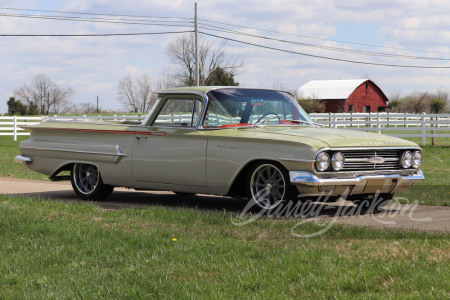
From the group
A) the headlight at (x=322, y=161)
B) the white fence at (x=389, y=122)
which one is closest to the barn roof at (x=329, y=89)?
the white fence at (x=389, y=122)

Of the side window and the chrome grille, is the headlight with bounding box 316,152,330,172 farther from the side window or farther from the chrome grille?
the side window

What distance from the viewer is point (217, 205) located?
10.4 metres

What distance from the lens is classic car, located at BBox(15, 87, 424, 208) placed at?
28.7ft

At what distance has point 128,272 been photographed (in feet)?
19.4

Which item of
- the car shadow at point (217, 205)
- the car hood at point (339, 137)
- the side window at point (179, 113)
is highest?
the side window at point (179, 113)

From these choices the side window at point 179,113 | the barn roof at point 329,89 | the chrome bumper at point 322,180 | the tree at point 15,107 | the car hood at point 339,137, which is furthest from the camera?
the tree at point 15,107

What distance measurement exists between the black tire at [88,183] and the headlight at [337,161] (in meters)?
3.78

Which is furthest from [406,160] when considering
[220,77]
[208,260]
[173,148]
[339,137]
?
[220,77]

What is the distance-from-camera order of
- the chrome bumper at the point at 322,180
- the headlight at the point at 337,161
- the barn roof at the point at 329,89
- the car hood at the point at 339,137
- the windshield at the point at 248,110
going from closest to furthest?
the chrome bumper at the point at 322,180 < the headlight at the point at 337,161 < the car hood at the point at 339,137 < the windshield at the point at 248,110 < the barn roof at the point at 329,89

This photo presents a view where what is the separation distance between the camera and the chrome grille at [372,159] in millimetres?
8867

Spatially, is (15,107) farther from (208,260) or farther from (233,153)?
(208,260)

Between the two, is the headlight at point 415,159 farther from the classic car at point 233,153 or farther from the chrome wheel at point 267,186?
the chrome wheel at point 267,186

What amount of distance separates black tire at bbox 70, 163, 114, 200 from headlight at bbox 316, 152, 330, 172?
145 inches

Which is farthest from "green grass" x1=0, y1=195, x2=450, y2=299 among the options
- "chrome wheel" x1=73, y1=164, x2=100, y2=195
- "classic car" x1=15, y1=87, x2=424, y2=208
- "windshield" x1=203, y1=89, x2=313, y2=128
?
"chrome wheel" x1=73, y1=164, x2=100, y2=195
